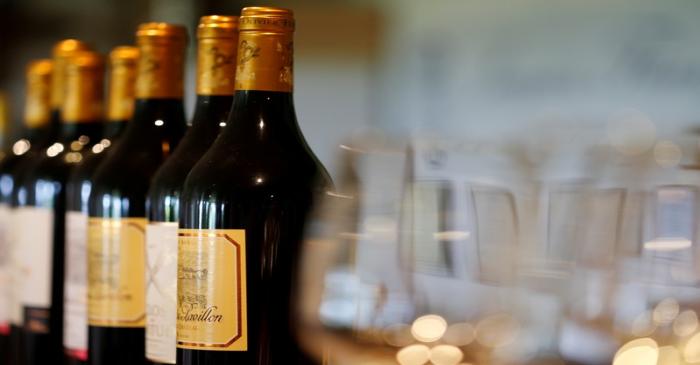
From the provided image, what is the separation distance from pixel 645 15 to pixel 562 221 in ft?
4.78

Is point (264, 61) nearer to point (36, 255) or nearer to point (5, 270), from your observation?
point (36, 255)

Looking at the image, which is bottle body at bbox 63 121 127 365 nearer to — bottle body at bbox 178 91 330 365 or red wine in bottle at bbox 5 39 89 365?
red wine in bottle at bbox 5 39 89 365

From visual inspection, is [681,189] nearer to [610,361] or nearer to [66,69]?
[610,361]

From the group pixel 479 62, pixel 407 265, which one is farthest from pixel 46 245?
pixel 479 62

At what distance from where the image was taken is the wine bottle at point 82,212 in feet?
2.95

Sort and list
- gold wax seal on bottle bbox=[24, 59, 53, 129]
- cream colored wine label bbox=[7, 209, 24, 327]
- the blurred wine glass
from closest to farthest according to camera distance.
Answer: the blurred wine glass, cream colored wine label bbox=[7, 209, 24, 327], gold wax seal on bottle bbox=[24, 59, 53, 129]

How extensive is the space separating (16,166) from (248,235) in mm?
600

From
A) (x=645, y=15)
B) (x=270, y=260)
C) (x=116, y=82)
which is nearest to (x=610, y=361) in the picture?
(x=270, y=260)

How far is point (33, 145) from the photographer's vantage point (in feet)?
3.79

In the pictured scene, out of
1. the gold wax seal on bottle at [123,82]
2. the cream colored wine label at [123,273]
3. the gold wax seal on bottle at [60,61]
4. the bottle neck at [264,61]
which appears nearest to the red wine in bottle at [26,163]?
the gold wax seal on bottle at [60,61]

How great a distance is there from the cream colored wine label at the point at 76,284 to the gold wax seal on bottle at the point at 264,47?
0.97ft

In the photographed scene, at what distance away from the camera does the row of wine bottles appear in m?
0.64

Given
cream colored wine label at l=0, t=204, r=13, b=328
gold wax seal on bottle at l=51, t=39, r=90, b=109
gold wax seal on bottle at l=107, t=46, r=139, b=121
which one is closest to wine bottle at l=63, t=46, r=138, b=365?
gold wax seal on bottle at l=107, t=46, r=139, b=121

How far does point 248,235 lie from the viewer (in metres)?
0.64
